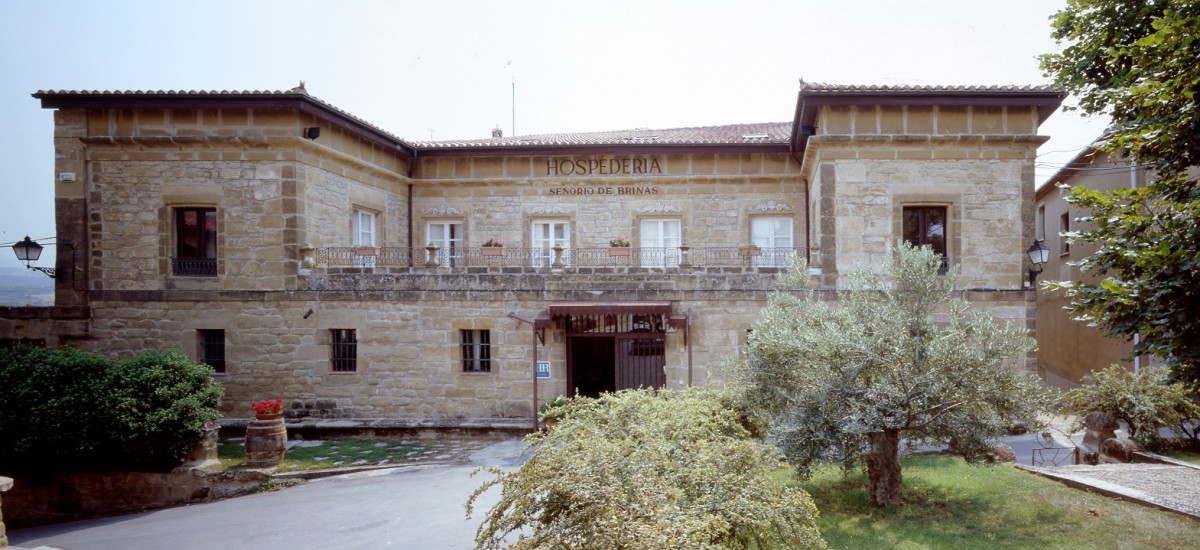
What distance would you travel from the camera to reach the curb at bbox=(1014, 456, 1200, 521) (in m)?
6.83

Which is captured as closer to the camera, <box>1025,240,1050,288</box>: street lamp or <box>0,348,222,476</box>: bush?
<box>0,348,222,476</box>: bush

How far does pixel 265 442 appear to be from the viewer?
10281mm

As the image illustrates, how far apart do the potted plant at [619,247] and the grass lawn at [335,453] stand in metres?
5.70

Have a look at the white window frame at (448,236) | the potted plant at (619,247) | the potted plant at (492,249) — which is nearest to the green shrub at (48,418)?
the potted plant at (492,249)

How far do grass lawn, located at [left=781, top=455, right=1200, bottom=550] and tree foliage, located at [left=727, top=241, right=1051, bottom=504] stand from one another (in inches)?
27.4

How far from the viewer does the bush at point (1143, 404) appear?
9.48 m

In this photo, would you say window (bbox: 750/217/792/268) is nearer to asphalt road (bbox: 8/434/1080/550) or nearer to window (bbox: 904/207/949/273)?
window (bbox: 904/207/949/273)

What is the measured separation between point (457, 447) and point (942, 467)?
826 cm

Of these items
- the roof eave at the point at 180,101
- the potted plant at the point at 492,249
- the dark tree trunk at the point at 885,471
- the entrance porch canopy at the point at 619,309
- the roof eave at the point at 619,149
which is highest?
the roof eave at the point at 180,101

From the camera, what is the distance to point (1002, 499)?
7.60 metres

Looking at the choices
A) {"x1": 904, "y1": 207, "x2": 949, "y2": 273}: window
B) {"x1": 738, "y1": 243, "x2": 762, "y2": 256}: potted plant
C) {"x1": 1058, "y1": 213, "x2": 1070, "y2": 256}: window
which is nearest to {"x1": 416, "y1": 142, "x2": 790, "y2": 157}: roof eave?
{"x1": 738, "y1": 243, "x2": 762, "y2": 256}: potted plant

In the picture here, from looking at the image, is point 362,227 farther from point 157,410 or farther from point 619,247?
point 619,247

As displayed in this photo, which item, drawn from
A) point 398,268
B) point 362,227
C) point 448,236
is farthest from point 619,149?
point 362,227

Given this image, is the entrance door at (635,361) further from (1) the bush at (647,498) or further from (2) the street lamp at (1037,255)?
(2) the street lamp at (1037,255)
